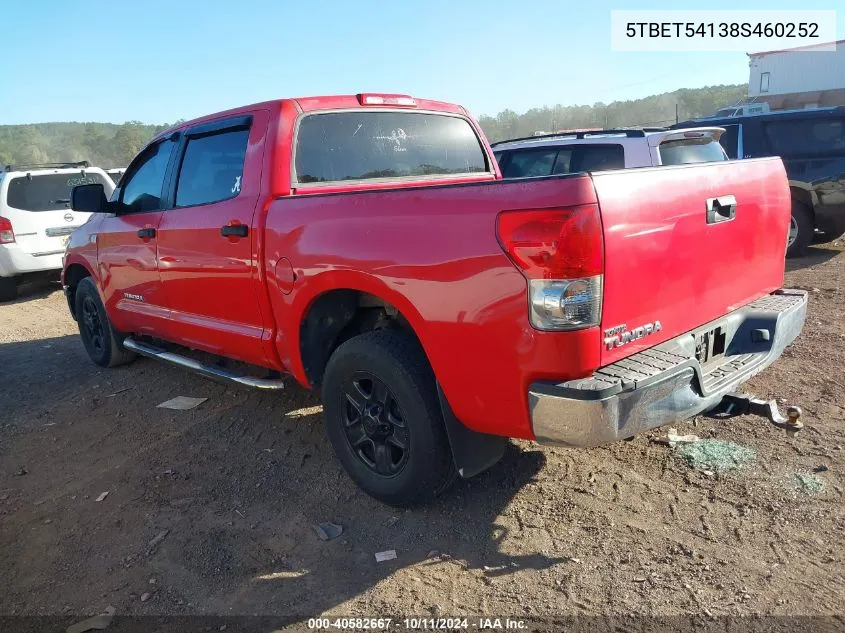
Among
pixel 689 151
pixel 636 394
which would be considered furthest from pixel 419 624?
pixel 689 151

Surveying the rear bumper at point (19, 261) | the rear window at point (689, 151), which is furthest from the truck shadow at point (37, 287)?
the rear window at point (689, 151)

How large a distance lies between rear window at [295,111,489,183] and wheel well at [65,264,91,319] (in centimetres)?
311

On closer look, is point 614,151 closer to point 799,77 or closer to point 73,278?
point 73,278

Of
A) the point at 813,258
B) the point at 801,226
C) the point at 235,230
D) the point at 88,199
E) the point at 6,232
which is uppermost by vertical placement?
the point at 88,199

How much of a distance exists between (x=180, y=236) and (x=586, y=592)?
3.14 metres

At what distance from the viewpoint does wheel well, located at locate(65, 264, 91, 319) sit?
19.5ft

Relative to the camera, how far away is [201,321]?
4.27 m

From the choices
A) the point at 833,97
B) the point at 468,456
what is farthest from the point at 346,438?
the point at 833,97

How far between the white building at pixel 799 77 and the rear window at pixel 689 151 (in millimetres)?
29144

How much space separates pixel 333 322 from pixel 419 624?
1.63 metres

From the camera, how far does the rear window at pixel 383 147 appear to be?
3.79m

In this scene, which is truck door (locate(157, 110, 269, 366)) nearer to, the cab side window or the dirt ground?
the cab side window

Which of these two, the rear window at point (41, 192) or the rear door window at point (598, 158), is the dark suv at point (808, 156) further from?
the rear window at point (41, 192)

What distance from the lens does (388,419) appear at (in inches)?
126
